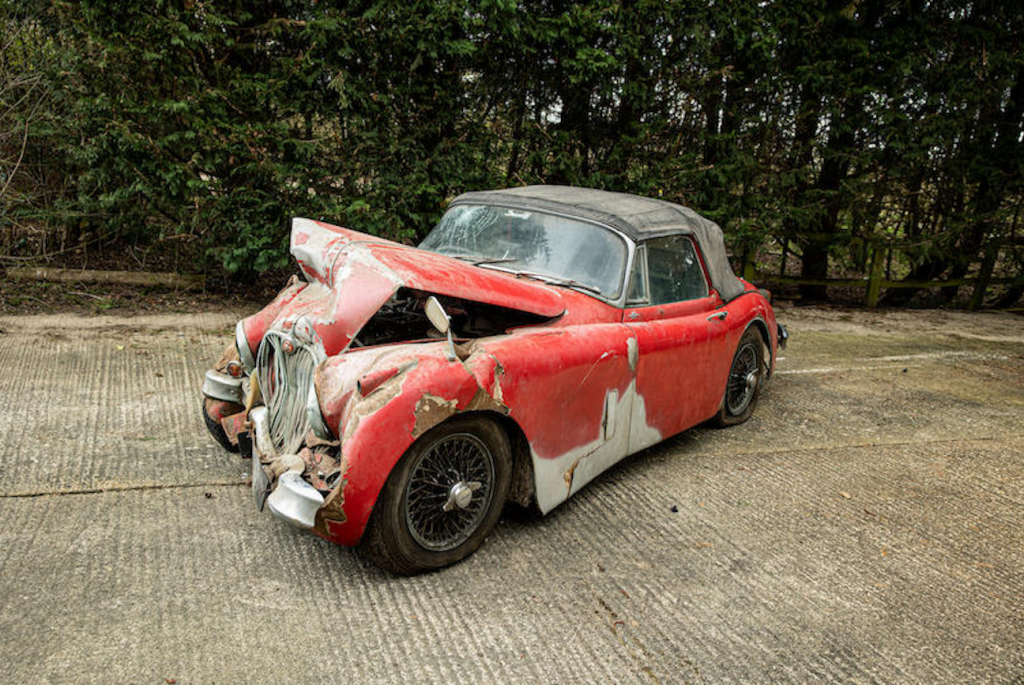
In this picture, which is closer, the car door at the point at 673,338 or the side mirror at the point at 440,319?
the side mirror at the point at 440,319

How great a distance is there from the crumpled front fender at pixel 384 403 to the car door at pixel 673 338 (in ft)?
4.00

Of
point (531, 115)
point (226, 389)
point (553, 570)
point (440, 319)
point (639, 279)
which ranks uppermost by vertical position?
point (531, 115)

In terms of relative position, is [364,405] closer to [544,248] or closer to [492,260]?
[492,260]

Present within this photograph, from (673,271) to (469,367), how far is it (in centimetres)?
204

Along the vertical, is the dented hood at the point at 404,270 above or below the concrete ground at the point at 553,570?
above

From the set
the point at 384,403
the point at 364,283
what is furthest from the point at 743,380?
the point at 384,403

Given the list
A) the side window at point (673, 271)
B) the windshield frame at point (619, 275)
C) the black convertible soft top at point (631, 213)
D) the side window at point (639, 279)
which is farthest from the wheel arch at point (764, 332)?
the windshield frame at point (619, 275)

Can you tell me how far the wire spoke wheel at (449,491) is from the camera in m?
3.05

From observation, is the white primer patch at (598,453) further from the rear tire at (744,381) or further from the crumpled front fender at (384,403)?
the rear tire at (744,381)

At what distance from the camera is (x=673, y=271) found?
4.68 meters

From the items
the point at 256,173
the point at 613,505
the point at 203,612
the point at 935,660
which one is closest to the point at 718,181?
the point at 256,173

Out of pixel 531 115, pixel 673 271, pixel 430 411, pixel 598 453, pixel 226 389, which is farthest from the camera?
pixel 531 115

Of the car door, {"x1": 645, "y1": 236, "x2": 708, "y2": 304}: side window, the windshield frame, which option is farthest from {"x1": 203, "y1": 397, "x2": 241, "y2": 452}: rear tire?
{"x1": 645, "y1": 236, "x2": 708, "y2": 304}: side window

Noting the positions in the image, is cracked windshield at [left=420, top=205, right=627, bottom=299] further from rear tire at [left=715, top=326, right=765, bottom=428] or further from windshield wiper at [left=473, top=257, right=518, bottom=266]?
rear tire at [left=715, top=326, right=765, bottom=428]
